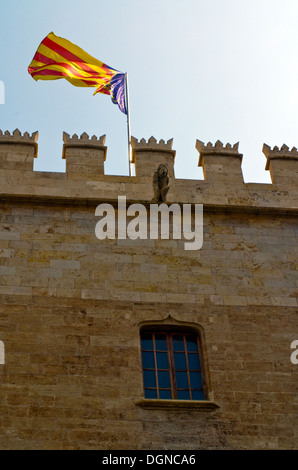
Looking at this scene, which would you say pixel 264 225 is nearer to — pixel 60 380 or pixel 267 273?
pixel 267 273

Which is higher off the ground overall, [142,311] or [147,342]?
[142,311]

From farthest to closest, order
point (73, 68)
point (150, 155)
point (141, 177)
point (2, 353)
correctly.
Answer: point (73, 68), point (150, 155), point (141, 177), point (2, 353)

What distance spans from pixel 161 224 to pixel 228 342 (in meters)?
2.97

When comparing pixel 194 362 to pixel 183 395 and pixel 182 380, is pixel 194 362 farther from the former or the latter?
pixel 183 395

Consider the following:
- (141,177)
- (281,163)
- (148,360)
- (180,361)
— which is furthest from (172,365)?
(281,163)

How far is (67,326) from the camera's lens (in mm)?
14289

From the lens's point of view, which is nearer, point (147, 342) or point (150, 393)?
point (150, 393)

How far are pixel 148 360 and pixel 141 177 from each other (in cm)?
425

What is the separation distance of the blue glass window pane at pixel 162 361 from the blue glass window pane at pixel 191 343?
17.8 inches

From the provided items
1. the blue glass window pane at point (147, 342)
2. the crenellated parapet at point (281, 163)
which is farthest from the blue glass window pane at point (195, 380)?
the crenellated parapet at point (281, 163)

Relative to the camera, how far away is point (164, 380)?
14.2 m

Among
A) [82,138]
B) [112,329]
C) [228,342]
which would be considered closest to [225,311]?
[228,342]
